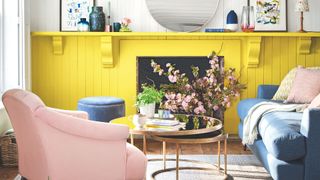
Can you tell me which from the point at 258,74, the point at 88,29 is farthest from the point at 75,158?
the point at 258,74

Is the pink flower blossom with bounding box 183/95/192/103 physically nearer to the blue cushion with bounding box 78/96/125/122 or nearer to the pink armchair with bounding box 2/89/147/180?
the pink armchair with bounding box 2/89/147/180

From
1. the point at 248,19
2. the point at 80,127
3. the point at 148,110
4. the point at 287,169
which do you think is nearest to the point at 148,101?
the point at 148,110

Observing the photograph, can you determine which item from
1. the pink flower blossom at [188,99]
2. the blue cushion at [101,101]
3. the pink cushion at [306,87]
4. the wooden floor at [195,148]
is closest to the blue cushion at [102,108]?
the blue cushion at [101,101]

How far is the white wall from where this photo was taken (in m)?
6.16

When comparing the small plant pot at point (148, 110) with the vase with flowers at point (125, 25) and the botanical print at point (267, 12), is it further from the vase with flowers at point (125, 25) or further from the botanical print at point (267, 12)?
the botanical print at point (267, 12)

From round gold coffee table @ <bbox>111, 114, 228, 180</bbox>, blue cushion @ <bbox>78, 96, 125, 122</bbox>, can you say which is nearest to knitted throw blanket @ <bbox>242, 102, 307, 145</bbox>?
round gold coffee table @ <bbox>111, 114, 228, 180</bbox>

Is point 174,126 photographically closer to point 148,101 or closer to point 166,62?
point 148,101

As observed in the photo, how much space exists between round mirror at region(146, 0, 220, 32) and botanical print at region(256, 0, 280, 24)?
0.49m

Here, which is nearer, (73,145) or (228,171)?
(73,145)

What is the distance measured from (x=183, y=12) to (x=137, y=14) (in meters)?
0.53

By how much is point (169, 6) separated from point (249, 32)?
95 centimetres

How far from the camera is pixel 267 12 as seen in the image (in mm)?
6164

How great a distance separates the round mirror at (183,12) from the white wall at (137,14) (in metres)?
0.08

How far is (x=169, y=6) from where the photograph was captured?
613cm
